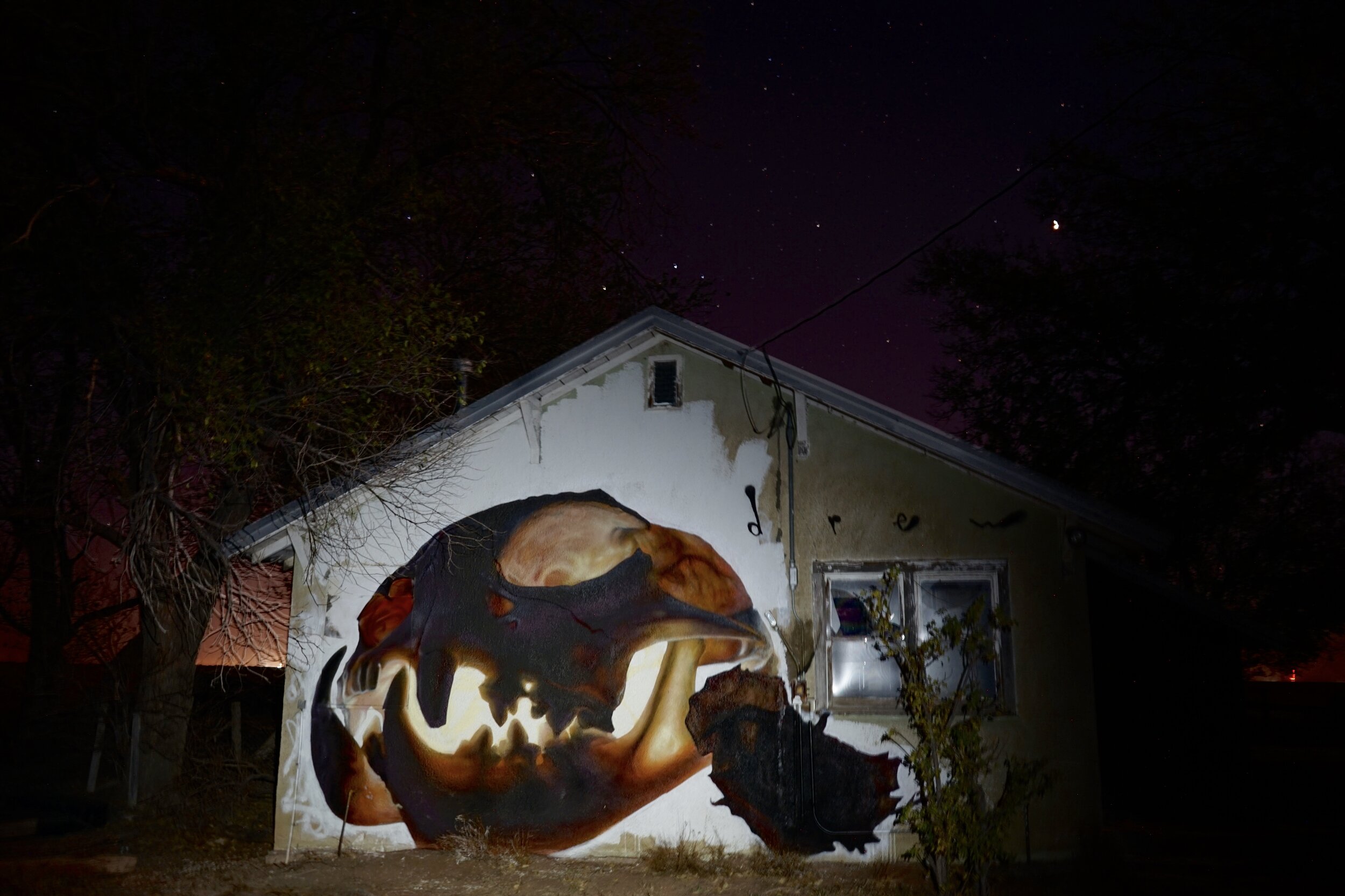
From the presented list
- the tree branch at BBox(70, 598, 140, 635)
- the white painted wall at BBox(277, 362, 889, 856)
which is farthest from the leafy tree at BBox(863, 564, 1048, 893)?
the tree branch at BBox(70, 598, 140, 635)

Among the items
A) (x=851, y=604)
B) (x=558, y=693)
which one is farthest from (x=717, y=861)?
(x=851, y=604)

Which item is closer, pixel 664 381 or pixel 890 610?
pixel 890 610

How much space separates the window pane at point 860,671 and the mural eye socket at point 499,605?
3.04 metres

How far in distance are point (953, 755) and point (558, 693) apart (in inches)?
139

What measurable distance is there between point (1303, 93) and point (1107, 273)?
3.17 meters

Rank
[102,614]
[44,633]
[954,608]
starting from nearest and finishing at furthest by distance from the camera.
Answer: [954,608] → [102,614] → [44,633]

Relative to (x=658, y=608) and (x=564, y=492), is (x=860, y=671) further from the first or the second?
(x=564, y=492)

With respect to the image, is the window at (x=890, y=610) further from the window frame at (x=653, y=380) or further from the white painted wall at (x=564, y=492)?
the window frame at (x=653, y=380)

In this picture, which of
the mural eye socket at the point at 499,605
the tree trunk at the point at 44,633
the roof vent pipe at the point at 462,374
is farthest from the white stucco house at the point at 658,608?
the tree trunk at the point at 44,633

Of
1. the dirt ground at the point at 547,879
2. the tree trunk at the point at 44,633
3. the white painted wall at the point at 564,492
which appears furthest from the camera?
the tree trunk at the point at 44,633

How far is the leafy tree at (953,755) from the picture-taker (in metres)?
7.53

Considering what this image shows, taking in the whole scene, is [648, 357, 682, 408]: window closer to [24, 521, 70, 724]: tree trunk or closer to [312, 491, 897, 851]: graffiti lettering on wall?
[312, 491, 897, 851]: graffiti lettering on wall

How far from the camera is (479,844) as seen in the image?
28.9 feet

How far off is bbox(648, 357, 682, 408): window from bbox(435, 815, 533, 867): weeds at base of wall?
4.19m
